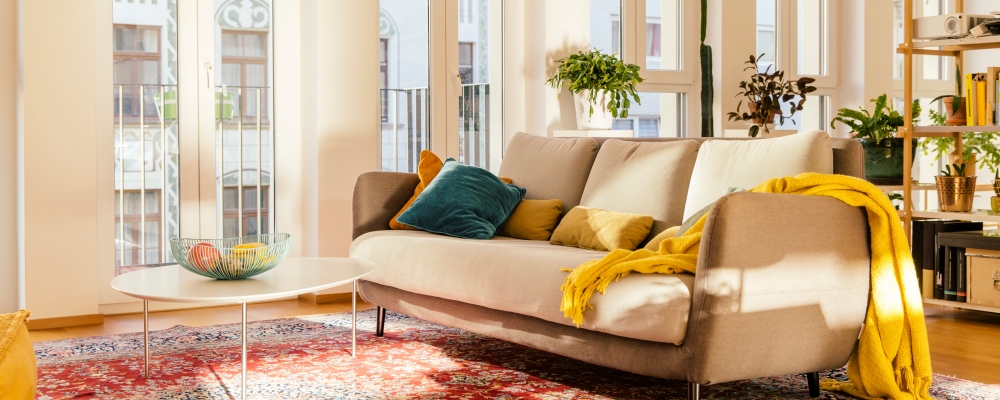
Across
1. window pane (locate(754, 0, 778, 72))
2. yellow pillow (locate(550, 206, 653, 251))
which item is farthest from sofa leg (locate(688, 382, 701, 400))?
window pane (locate(754, 0, 778, 72))

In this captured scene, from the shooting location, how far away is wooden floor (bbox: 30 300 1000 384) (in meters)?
3.46

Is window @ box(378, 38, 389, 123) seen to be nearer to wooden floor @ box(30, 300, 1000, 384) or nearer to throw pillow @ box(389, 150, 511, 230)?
wooden floor @ box(30, 300, 1000, 384)

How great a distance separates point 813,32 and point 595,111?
223 cm

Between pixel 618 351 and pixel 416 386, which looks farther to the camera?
pixel 416 386

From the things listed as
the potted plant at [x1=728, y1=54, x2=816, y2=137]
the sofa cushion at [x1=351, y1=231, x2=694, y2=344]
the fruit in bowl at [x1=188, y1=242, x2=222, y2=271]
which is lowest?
the sofa cushion at [x1=351, y1=231, x2=694, y2=344]

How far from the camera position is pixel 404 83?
18.2 ft

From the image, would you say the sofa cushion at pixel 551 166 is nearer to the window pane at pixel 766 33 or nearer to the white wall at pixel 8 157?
the white wall at pixel 8 157

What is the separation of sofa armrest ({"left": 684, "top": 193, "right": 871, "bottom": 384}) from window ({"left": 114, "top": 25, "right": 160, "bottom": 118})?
3312 millimetres

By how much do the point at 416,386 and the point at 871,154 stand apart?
2.96 metres

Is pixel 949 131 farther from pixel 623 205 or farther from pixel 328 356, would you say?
pixel 328 356

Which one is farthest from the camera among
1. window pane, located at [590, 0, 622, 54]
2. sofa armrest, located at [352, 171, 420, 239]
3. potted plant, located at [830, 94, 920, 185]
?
window pane, located at [590, 0, 622, 54]

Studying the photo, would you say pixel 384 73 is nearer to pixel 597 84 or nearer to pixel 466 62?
pixel 466 62

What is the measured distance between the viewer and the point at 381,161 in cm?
550

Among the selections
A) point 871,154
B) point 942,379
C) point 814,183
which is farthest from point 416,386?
point 871,154
